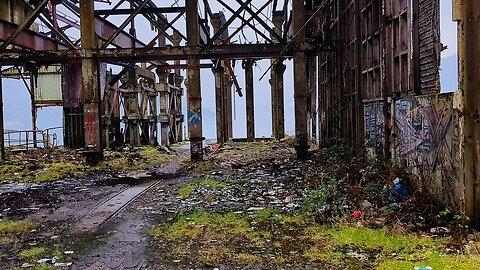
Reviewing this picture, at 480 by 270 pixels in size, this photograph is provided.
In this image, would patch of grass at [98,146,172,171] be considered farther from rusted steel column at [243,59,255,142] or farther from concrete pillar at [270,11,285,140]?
concrete pillar at [270,11,285,140]

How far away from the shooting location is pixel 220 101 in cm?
1909

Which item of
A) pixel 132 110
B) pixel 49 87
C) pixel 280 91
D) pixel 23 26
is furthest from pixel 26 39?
pixel 49 87

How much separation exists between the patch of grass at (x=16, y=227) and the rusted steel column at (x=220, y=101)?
1334 cm

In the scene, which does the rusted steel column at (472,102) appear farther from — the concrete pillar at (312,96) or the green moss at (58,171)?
the concrete pillar at (312,96)

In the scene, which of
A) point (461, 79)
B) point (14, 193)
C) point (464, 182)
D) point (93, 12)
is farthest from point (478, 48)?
point (93, 12)

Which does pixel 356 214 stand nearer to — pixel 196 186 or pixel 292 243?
pixel 292 243

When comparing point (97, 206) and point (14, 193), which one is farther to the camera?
point (14, 193)

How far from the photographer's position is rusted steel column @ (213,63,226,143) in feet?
62.2

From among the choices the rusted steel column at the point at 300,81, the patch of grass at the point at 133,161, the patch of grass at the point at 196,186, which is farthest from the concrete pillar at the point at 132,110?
the patch of grass at the point at 196,186

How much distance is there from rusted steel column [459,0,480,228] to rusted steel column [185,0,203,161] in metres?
7.42

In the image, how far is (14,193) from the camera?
8.38 meters

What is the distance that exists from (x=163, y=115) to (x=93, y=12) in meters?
8.74

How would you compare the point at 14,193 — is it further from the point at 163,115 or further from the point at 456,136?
the point at 163,115

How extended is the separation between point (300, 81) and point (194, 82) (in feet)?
8.30
